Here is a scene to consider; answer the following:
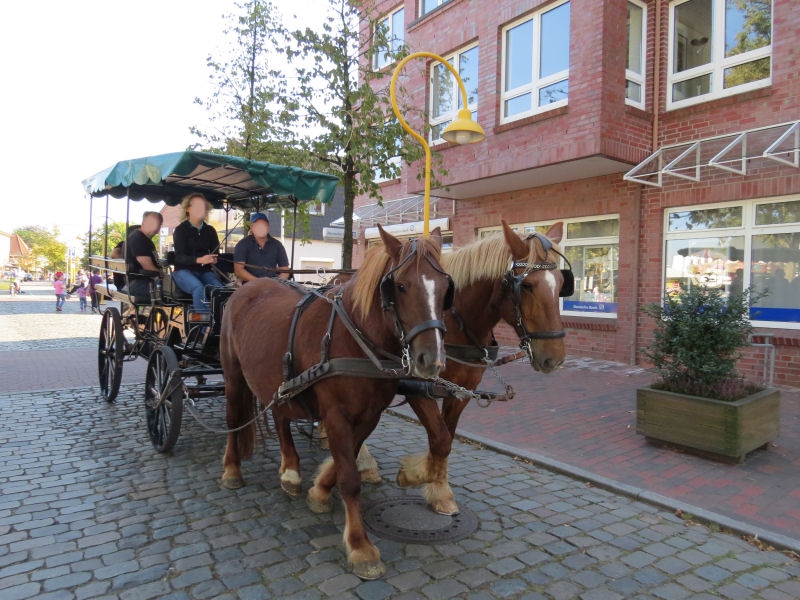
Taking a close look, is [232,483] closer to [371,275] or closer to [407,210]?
[371,275]

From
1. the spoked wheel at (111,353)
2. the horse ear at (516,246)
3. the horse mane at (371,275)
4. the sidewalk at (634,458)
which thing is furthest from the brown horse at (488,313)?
the spoked wheel at (111,353)

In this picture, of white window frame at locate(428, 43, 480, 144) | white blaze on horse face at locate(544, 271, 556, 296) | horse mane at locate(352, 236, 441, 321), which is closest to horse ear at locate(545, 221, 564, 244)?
white blaze on horse face at locate(544, 271, 556, 296)

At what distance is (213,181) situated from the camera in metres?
6.75

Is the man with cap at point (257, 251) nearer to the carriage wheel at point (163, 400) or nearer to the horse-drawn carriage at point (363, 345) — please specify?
the horse-drawn carriage at point (363, 345)

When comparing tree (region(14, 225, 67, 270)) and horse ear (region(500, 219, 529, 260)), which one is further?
tree (region(14, 225, 67, 270))

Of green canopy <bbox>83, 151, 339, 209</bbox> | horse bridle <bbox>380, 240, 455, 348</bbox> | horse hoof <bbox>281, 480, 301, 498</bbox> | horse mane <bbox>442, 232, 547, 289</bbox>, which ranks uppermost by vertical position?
green canopy <bbox>83, 151, 339, 209</bbox>

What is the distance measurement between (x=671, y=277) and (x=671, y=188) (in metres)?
1.60

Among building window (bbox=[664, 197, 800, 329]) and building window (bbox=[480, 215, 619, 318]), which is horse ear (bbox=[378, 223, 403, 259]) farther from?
building window (bbox=[480, 215, 619, 318])

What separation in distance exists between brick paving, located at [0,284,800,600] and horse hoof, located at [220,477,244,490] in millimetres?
72

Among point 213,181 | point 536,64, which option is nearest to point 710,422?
point 213,181

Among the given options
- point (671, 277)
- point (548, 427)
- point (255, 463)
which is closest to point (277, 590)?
point (255, 463)

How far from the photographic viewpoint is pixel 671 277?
9555 mm

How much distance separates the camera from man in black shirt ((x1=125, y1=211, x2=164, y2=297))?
609cm

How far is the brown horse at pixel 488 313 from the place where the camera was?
3.42 meters
